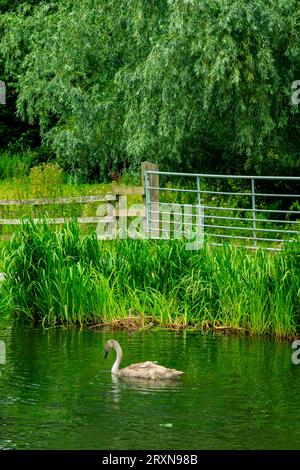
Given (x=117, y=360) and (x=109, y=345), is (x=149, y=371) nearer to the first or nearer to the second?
(x=117, y=360)

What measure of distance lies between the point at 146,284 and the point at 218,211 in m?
5.83

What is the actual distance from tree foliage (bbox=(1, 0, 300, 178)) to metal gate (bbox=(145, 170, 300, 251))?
64cm

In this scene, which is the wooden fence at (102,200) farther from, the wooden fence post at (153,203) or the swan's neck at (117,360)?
the swan's neck at (117,360)

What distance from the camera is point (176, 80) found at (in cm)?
2233

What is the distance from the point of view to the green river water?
10367 millimetres

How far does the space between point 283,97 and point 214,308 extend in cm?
796

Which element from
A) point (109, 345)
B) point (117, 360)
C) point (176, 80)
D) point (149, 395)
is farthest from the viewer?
point (176, 80)

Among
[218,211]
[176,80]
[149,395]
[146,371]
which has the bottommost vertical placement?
[149,395]

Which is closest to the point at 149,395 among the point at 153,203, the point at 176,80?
the point at 153,203

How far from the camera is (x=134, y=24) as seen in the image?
23.6 metres

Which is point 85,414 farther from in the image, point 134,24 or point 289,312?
point 134,24

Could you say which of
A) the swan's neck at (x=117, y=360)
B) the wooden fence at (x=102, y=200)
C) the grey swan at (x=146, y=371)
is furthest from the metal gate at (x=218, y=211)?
the grey swan at (x=146, y=371)
